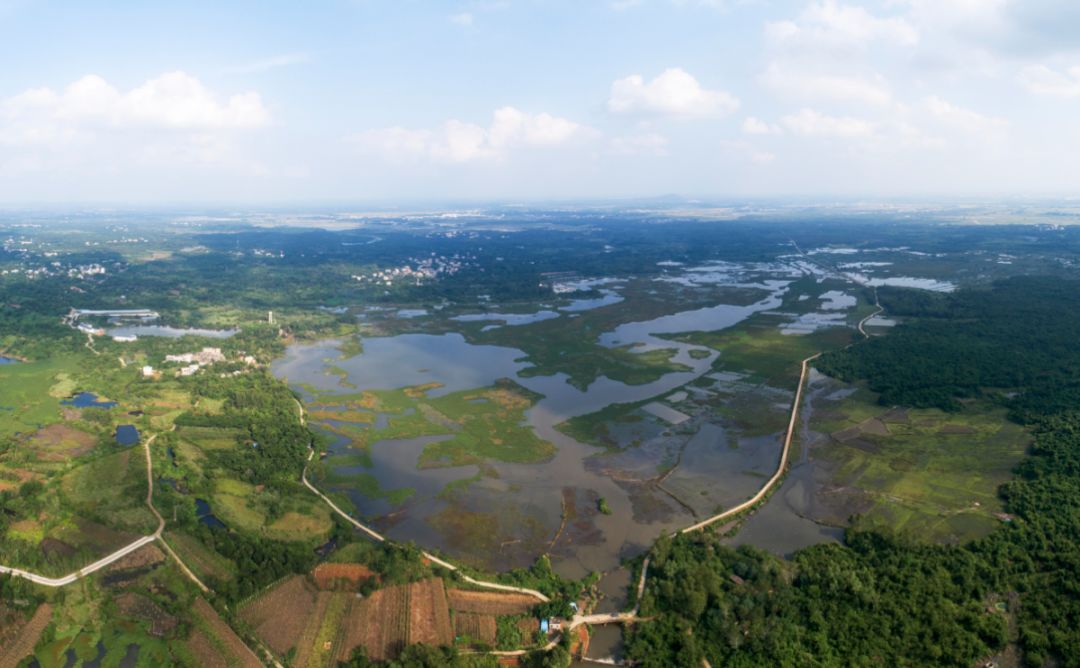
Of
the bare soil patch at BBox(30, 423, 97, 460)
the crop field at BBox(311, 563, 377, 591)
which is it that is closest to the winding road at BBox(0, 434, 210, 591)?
the crop field at BBox(311, 563, 377, 591)

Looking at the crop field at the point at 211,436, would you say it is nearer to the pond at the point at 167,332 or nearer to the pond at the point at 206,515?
the pond at the point at 206,515

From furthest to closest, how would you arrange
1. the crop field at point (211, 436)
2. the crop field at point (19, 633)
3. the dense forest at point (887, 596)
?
the crop field at point (211, 436), the crop field at point (19, 633), the dense forest at point (887, 596)

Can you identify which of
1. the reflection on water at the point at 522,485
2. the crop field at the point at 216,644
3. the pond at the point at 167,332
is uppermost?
the pond at the point at 167,332

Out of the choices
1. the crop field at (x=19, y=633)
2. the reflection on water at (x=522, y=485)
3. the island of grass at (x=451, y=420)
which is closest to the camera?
the crop field at (x=19, y=633)

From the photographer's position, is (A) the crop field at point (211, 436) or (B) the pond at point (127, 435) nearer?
(A) the crop field at point (211, 436)

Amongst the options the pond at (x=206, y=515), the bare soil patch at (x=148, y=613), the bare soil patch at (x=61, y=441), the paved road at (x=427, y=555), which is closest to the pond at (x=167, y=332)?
the bare soil patch at (x=61, y=441)

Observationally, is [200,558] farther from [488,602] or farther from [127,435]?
[127,435]

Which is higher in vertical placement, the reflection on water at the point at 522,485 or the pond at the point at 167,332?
the pond at the point at 167,332

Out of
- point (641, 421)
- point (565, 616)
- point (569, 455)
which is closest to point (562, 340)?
point (641, 421)
